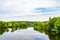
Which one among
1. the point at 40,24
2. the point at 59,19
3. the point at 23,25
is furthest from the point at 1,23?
the point at 23,25

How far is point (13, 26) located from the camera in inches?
634

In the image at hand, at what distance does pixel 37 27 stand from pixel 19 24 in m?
2.90

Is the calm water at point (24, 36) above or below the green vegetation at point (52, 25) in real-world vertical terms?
below

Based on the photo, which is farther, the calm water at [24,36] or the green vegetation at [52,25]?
the green vegetation at [52,25]

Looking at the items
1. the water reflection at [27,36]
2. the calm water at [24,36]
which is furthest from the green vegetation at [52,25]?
the calm water at [24,36]

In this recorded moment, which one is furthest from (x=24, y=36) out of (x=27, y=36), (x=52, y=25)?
(x=52, y=25)

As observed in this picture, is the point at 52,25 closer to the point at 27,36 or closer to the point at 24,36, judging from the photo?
the point at 27,36

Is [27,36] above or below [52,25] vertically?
below

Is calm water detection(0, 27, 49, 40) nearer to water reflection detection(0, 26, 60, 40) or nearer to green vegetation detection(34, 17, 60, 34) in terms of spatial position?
water reflection detection(0, 26, 60, 40)

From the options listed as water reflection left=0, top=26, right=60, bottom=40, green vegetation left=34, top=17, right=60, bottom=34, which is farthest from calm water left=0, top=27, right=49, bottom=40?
green vegetation left=34, top=17, right=60, bottom=34

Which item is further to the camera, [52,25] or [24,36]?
[52,25]

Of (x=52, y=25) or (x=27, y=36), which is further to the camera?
(x=52, y=25)

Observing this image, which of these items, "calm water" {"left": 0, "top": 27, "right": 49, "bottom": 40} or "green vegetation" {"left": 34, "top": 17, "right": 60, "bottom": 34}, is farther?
"green vegetation" {"left": 34, "top": 17, "right": 60, "bottom": 34}

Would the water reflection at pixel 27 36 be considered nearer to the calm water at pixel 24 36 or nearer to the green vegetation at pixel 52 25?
the calm water at pixel 24 36
